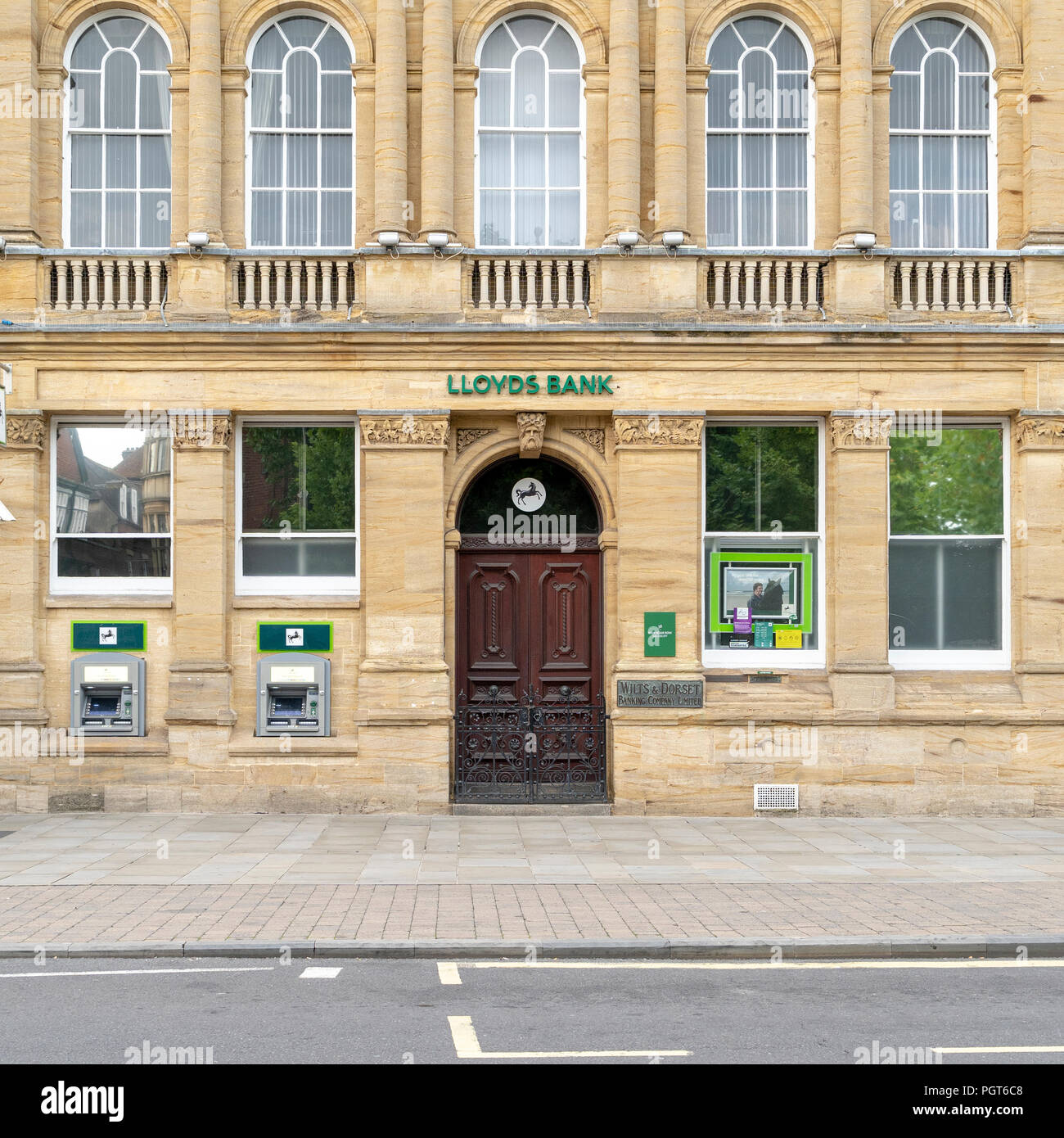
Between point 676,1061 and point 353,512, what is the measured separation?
11.5 meters

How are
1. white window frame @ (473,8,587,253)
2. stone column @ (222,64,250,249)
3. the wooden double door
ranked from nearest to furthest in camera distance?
the wooden double door → stone column @ (222,64,250,249) → white window frame @ (473,8,587,253)

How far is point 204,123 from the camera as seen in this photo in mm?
17281

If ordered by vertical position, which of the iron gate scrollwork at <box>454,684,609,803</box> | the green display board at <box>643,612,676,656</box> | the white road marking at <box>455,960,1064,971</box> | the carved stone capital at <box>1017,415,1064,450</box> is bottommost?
the white road marking at <box>455,960,1064,971</box>

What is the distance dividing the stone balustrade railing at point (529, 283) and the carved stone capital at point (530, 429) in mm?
1380

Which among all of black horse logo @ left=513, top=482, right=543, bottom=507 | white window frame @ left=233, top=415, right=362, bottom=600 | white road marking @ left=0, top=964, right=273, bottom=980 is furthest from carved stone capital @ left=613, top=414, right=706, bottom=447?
white road marking @ left=0, top=964, right=273, bottom=980

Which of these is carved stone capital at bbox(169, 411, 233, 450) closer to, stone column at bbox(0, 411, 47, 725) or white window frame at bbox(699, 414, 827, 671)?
stone column at bbox(0, 411, 47, 725)

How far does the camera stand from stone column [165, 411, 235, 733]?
17.0 metres

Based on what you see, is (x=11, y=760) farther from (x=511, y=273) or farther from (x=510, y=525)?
(x=511, y=273)

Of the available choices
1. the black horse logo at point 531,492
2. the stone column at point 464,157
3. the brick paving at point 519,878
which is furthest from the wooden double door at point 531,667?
the stone column at point 464,157

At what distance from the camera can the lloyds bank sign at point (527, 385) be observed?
678 inches

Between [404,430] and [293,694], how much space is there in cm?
376

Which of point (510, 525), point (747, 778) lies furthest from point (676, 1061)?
point (510, 525)

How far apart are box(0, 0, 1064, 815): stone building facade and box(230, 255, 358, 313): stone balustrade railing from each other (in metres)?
0.06

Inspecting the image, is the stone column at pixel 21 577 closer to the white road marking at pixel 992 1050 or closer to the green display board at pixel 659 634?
the green display board at pixel 659 634
